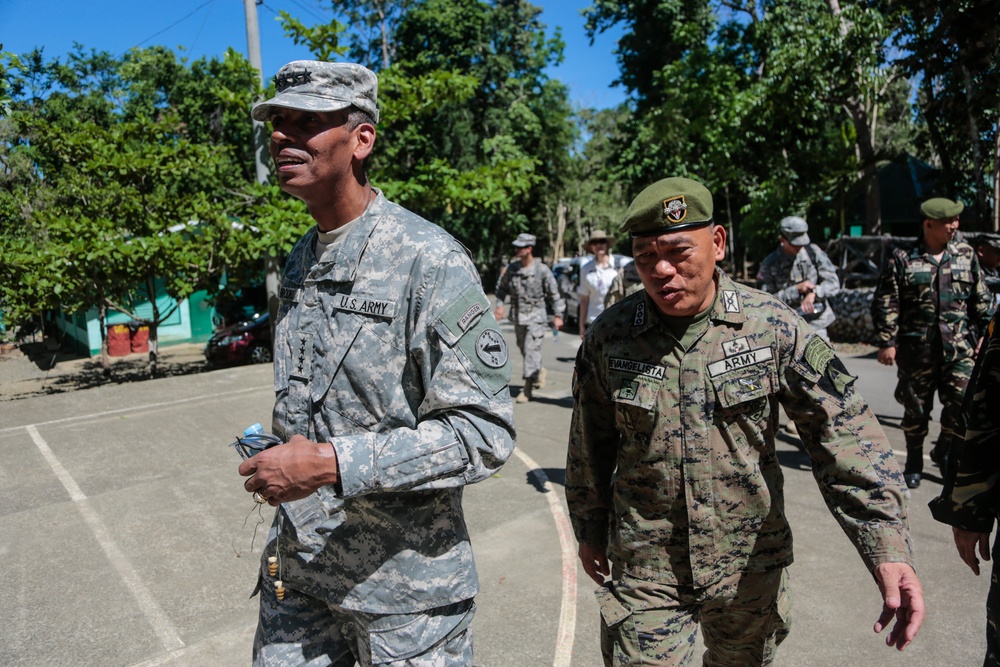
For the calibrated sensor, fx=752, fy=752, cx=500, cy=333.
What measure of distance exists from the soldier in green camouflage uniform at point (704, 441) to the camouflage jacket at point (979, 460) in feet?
1.32

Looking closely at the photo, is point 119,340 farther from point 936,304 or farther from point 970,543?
point 970,543

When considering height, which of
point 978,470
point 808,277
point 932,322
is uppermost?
point 808,277

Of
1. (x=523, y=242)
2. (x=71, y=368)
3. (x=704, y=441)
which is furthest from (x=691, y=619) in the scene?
(x=71, y=368)

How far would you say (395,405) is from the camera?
2008 millimetres

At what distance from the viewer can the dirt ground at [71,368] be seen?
13.8m

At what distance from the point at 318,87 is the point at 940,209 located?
498 cm

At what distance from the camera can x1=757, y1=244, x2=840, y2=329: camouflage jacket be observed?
671cm

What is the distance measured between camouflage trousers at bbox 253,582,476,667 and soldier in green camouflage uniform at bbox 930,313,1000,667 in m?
1.62

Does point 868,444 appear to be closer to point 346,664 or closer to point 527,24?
point 346,664

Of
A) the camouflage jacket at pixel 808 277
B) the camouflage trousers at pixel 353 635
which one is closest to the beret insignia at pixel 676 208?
the camouflage trousers at pixel 353 635

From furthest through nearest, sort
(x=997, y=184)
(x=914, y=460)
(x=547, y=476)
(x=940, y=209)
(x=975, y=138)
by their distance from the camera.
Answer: (x=975, y=138)
(x=997, y=184)
(x=547, y=476)
(x=914, y=460)
(x=940, y=209)

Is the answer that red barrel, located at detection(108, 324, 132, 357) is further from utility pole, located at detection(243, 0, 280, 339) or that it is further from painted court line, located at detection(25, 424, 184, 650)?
painted court line, located at detection(25, 424, 184, 650)

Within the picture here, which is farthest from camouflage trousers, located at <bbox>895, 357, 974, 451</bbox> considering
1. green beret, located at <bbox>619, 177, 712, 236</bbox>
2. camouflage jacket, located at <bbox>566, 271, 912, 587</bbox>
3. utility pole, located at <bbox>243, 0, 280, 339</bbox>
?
utility pole, located at <bbox>243, 0, 280, 339</bbox>

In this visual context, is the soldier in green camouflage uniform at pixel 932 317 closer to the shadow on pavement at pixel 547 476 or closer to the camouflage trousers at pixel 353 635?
the shadow on pavement at pixel 547 476
